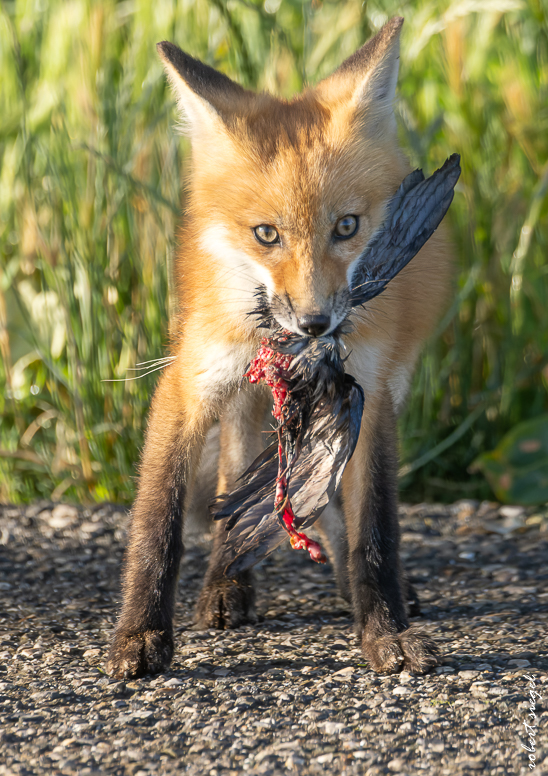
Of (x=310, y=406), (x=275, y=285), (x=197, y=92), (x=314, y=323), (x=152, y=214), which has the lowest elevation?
(x=310, y=406)

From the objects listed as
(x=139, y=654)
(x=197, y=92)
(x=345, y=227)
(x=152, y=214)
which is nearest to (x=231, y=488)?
(x=139, y=654)

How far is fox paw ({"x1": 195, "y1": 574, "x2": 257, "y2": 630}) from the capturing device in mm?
2912

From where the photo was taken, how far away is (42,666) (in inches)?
99.5

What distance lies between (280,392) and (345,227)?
51cm

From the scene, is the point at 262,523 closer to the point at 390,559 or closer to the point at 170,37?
the point at 390,559

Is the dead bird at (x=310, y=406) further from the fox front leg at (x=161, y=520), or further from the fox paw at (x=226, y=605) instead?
the fox paw at (x=226, y=605)

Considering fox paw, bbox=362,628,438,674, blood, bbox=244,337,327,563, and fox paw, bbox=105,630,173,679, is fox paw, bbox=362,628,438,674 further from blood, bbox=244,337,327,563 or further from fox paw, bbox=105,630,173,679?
fox paw, bbox=105,630,173,679

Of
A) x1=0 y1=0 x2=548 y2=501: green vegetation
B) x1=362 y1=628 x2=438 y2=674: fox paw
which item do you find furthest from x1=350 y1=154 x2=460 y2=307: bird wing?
x1=0 y1=0 x2=548 y2=501: green vegetation

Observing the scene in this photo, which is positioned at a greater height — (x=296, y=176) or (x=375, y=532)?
(x=296, y=176)

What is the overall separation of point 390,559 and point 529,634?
52 centimetres

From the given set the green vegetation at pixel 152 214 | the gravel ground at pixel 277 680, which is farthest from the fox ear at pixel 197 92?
the gravel ground at pixel 277 680

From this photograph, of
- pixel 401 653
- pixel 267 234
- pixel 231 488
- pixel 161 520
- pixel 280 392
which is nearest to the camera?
pixel 280 392

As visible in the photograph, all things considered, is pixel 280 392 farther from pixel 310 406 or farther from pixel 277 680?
pixel 277 680

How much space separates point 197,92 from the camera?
98.1 inches
